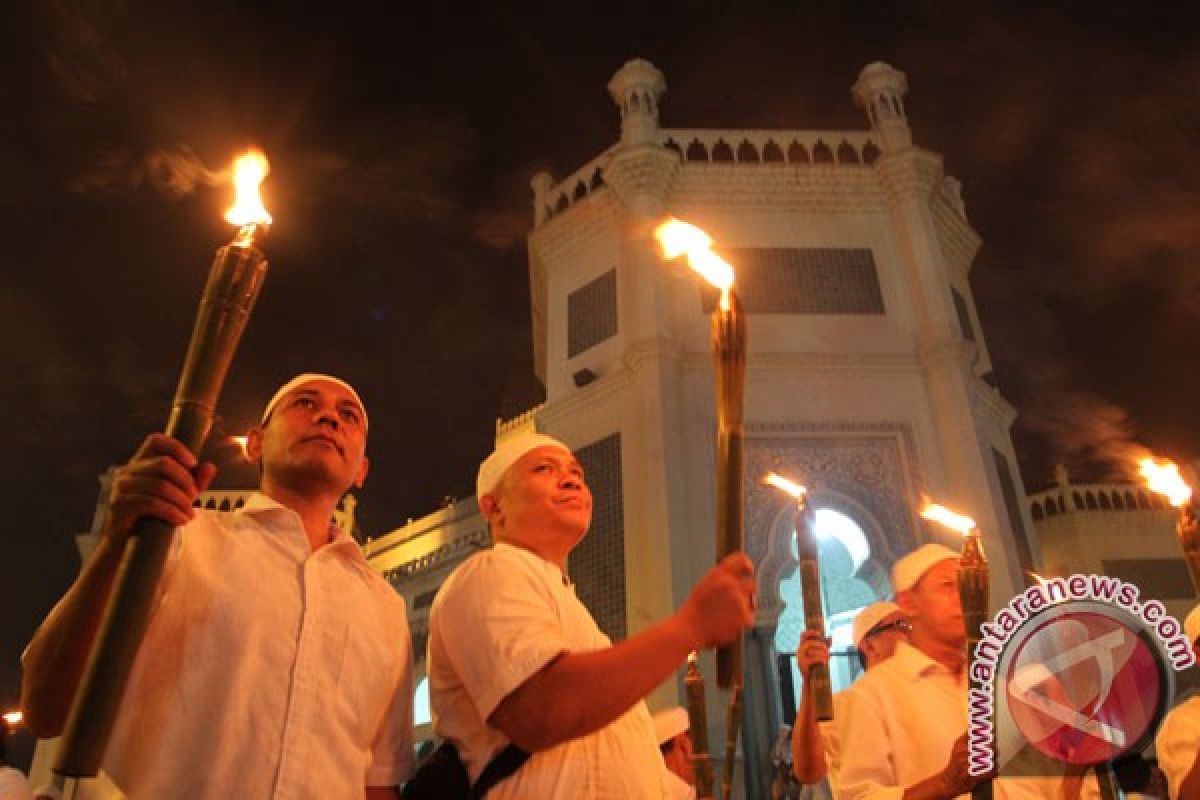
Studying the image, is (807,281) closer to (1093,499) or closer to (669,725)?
(669,725)

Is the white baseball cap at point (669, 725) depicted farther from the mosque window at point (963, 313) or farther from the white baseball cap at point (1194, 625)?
the mosque window at point (963, 313)

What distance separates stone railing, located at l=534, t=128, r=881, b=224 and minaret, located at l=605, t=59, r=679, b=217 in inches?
12.4

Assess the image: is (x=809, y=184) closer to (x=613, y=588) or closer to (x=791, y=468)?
(x=791, y=468)

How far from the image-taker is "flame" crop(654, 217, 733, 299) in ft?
6.48

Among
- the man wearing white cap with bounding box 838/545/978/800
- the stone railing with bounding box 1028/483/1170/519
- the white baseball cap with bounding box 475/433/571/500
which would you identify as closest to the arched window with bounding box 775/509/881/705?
the stone railing with bounding box 1028/483/1170/519

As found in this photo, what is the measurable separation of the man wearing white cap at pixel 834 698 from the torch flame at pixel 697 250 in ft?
4.24

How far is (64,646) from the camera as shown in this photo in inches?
54.9

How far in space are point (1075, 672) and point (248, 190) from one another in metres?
2.30

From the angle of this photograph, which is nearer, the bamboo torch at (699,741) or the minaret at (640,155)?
the bamboo torch at (699,741)

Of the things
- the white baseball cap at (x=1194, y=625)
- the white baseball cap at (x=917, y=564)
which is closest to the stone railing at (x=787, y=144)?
the white baseball cap at (x=1194, y=625)

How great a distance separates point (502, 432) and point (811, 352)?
7.35 metres

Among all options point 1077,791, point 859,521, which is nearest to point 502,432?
point 859,521

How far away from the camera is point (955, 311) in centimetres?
1254

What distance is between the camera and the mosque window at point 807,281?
12.5 metres
